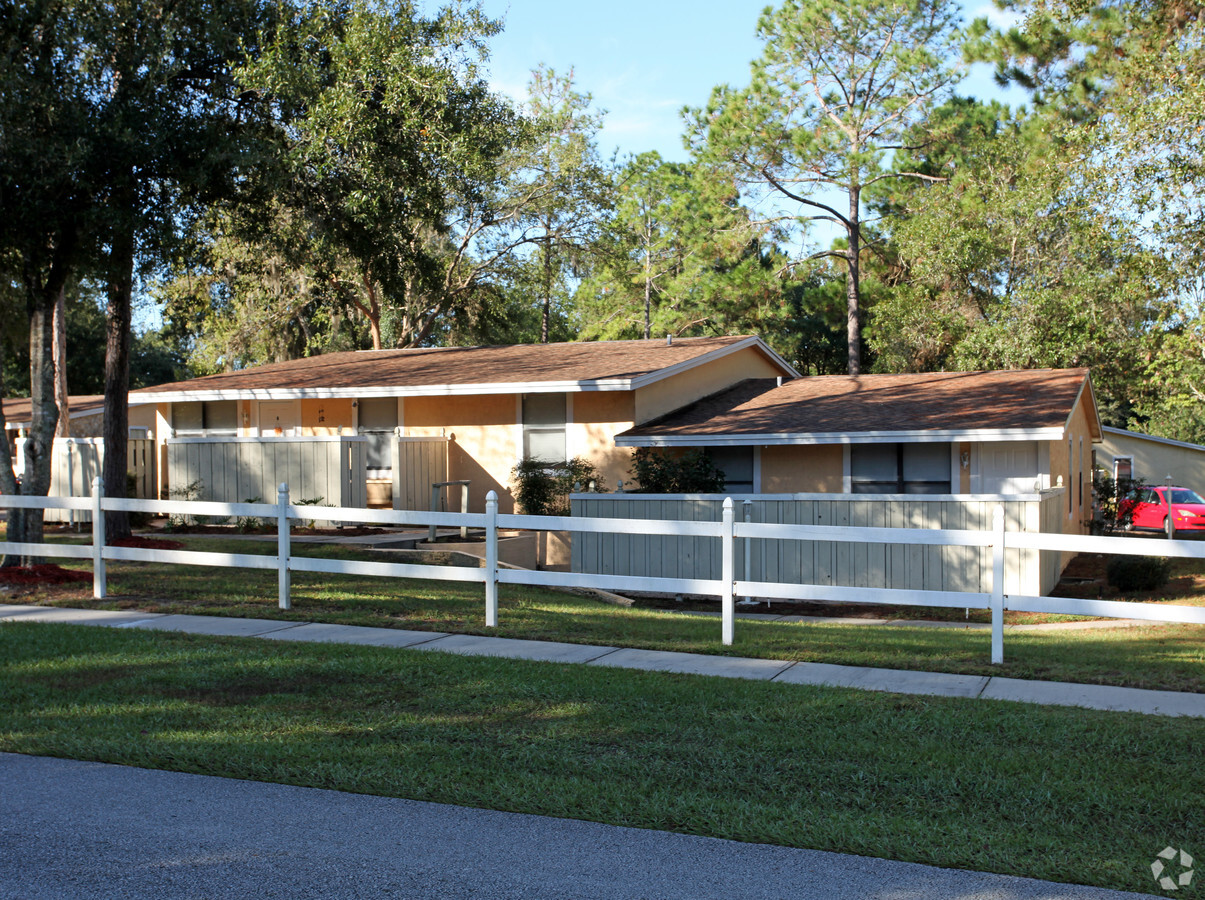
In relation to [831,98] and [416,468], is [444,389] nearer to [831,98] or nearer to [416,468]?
[416,468]

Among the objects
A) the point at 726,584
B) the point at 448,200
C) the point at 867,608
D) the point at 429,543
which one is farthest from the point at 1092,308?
the point at 726,584

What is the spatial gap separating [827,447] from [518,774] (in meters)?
14.0

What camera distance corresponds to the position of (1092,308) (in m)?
27.9

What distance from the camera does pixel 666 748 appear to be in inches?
245

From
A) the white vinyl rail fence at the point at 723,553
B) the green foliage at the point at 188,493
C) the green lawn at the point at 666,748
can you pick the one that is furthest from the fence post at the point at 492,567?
the green foliage at the point at 188,493

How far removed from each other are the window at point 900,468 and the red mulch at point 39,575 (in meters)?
12.7

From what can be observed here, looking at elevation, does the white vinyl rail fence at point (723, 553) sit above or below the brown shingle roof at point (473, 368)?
below

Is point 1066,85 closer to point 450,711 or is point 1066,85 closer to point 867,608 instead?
point 867,608

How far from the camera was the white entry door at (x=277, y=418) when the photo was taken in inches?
906

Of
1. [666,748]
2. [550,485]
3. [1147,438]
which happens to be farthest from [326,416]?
[1147,438]

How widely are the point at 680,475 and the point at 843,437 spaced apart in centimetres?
295

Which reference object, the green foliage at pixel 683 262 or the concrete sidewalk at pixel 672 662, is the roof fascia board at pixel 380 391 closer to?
the concrete sidewalk at pixel 672 662

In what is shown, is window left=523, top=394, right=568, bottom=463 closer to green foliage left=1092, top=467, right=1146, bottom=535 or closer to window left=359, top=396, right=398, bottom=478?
window left=359, top=396, right=398, bottom=478

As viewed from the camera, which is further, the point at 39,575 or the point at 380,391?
the point at 380,391
